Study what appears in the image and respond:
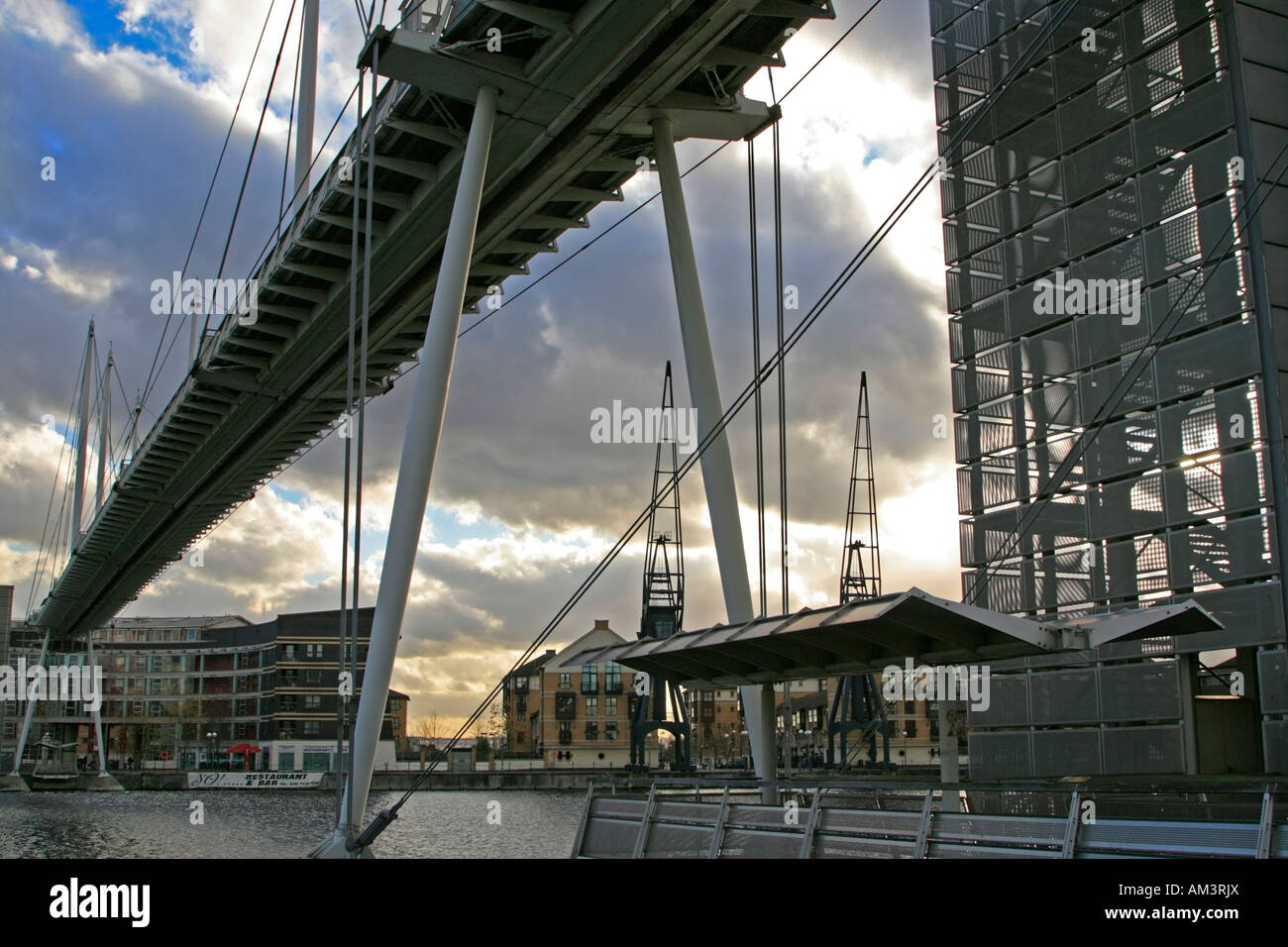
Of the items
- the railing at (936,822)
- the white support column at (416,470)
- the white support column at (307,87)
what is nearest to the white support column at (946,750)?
the railing at (936,822)

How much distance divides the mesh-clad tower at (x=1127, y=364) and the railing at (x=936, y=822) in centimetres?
1047

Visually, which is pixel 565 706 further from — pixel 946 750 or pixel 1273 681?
pixel 946 750

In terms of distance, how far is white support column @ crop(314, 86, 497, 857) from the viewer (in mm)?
17516

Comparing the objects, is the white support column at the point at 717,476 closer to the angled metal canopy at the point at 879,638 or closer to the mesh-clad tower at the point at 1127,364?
the angled metal canopy at the point at 879,638

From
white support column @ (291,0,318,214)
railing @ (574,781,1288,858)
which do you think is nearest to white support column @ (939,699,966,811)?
railing @ (574,781,1288,858)

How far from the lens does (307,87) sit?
37406 millimetres

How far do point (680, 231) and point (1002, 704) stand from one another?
12178 mm

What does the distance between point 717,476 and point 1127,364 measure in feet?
32.6

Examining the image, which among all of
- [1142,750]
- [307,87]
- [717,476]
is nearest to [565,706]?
[307,87]

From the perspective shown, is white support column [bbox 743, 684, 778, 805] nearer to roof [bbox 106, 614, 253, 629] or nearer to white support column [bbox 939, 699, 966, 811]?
white support column [bbox 939, 699, 966, 811]

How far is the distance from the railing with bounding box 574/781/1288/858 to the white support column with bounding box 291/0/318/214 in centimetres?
2446

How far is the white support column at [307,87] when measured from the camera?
116 ft
